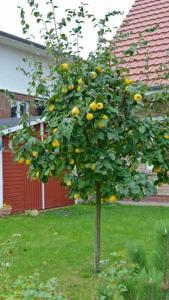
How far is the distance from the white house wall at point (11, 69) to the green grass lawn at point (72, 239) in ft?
18.9

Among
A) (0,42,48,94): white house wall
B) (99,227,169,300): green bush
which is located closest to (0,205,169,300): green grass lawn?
(99,227,169,300): green bush

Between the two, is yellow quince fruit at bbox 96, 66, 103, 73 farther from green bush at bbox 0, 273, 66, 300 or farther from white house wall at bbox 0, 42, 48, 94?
white house wall at bbox 0, 42, 48, 94

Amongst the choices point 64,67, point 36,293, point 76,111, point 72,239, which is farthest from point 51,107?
point 72,239

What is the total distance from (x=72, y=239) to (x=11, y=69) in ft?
32.8

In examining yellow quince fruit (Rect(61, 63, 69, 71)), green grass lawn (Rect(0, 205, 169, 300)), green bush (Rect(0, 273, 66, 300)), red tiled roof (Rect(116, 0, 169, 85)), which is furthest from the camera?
red tiled roof (Rect(116, 0, 169, 85))

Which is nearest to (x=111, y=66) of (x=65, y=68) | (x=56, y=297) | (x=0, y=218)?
(x=65, y=68)

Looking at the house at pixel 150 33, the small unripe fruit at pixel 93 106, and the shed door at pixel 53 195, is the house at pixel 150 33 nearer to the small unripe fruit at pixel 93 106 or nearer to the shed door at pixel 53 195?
the shed door at pixel 53 195

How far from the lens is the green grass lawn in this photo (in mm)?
5919

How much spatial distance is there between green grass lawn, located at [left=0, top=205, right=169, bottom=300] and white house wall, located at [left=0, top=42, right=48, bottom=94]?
5.77 m

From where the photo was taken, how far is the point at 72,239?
837 centimetres

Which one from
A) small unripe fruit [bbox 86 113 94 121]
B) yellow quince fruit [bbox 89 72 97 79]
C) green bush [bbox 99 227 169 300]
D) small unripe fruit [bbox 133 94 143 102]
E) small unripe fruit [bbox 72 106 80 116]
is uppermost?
yellow quince fruit [bbox 89 72 97 79]

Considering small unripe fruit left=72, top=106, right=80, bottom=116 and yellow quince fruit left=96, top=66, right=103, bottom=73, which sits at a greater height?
yellow quince fruit left=96, top=66, right=103, bottom=73

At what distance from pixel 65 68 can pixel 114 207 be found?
29.5 ft

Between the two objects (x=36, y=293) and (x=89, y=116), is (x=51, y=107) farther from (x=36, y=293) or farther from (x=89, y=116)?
(x=36, y=293)
